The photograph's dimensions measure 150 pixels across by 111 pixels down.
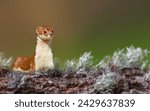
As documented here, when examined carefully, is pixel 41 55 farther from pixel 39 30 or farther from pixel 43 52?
pixel 39 30

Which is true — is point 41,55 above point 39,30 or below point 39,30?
below

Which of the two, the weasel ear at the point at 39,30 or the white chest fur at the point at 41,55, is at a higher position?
the weasel ear at the point at 39,30

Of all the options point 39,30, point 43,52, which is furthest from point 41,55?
point 39,30

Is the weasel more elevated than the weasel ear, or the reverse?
the weasel ear

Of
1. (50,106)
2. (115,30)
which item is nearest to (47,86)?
(50,106)

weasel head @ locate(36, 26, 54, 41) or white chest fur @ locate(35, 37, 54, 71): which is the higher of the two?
weasel head @ locate(36, 26, 54, 41)

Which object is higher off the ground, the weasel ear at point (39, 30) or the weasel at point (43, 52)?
the weasel ear at point (39, 30)

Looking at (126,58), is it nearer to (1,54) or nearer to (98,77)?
(98,77)

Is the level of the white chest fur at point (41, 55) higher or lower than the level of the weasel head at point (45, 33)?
lower
